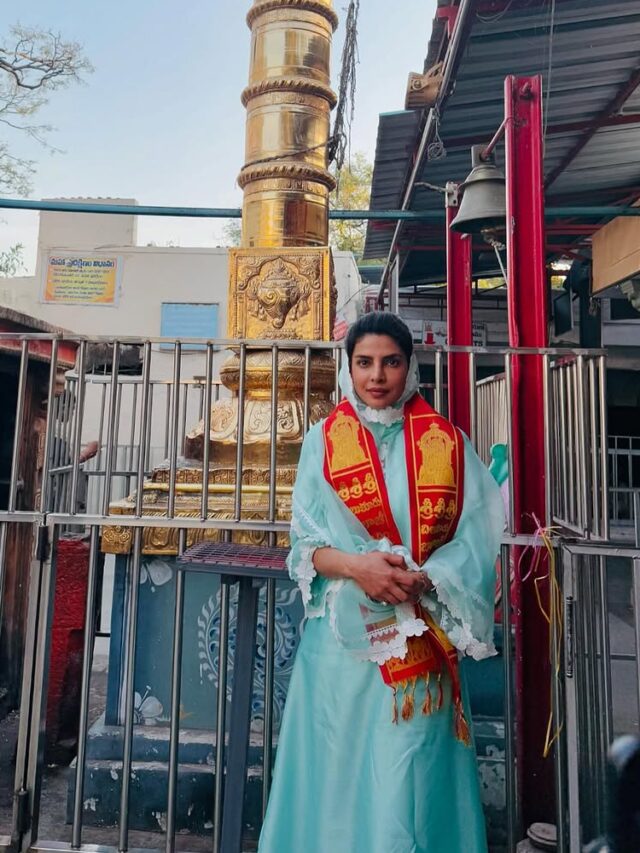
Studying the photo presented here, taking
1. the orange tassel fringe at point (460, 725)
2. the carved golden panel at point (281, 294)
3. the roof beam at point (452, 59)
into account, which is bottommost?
the orange tassel fringe at point (460, 725)

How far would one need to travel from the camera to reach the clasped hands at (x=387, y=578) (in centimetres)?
166

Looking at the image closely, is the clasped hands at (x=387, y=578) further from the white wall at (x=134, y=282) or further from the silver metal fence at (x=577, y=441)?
the white wall at (x=134, y=282)

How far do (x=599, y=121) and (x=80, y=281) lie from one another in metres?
14.3

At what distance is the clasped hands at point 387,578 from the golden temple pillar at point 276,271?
1424 mm

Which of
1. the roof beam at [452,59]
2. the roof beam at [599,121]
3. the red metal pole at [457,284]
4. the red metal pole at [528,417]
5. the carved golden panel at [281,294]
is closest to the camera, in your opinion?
the red metal pole at [528,417]

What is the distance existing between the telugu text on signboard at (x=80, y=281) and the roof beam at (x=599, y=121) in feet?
41.6

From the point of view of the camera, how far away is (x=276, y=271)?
3.96 meters

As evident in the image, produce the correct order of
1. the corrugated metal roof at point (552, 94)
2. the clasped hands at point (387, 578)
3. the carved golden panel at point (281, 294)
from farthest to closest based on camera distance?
the corrugated metal roof at point (552, 94)
the carved golden panel at point (281, 294)
the clasped hands at point (387, 578)

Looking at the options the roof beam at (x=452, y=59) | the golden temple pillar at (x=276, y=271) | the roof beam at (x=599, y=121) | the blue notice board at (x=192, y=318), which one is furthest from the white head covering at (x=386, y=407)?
the blue notice board at (x=192, y=318)

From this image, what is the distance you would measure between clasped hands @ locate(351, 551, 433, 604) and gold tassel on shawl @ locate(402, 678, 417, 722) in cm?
24

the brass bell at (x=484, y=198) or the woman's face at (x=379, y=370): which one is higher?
the brass bell at (x=484, y=198)

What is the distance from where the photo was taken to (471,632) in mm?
1715

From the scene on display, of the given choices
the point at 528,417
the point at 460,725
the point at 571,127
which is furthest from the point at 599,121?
the point at 460,725

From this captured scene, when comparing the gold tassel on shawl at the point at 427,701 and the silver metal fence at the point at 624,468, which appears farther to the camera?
the silver metal fence at the point at 624,468
